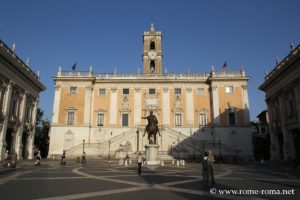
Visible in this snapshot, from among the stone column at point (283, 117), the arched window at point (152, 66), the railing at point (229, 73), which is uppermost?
the arched window at point (152, 66)

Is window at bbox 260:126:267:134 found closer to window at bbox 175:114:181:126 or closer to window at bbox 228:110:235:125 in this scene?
window at bbox 228:110:235:125

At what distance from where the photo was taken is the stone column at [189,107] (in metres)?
44.6

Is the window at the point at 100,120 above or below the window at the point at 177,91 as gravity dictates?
below

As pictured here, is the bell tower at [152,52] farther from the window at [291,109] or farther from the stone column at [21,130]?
the window at [291,109]

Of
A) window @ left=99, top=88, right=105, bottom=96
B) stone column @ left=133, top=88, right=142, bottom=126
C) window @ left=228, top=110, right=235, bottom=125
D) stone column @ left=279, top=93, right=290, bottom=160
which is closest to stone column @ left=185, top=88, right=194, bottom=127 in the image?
window @ left=228, top=110, right=235, bottom=125

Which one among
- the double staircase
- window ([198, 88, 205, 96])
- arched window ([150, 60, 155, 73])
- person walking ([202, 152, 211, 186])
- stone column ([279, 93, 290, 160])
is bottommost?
person walking ([202, 152, 211, 186])

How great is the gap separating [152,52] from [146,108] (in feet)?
46.4

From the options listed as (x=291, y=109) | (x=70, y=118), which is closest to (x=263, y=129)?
(x=291, y=109)

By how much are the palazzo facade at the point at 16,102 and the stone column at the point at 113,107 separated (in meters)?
11.9

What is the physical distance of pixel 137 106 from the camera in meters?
45.4

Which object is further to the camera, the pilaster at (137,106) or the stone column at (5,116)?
the pilaster at (137,106)

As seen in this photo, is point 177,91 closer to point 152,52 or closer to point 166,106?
point 166,106

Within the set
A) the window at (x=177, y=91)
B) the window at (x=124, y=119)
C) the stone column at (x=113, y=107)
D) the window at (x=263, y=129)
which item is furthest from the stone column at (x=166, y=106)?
the window at (x=263, y=129)

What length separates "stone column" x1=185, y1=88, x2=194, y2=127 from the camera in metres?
44.6
